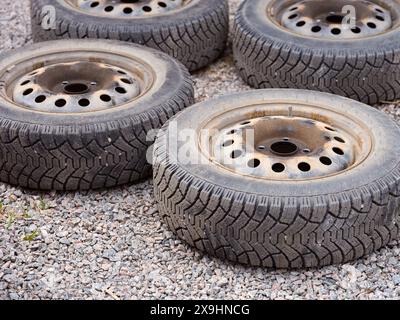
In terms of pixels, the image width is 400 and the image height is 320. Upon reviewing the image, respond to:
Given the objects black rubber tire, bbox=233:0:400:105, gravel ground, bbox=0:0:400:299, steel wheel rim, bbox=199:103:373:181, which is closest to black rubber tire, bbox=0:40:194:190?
gravel ground, bbox=0:0:400:299

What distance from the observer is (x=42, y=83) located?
17.7 feet

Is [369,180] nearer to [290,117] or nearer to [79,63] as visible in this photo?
[290,117]

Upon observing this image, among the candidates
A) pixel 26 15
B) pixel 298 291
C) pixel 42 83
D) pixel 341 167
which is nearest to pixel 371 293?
pixel 298 291

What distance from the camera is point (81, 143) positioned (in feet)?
16.0

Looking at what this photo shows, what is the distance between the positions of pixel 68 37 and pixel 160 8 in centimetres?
74

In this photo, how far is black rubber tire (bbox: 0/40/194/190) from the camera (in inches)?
192

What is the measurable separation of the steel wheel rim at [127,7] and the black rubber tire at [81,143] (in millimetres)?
1282

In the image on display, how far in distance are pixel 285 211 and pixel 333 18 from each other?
8.08 ft

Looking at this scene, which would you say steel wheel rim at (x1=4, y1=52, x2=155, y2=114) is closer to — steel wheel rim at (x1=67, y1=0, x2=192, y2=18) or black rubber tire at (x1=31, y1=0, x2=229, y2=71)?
black rubber tire at (x1=31, y1=0, x2=229, y2=71)

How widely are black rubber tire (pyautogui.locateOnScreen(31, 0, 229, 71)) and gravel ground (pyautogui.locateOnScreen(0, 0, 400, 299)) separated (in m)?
1.41

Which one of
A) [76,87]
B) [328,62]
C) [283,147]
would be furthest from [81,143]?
[328,62]

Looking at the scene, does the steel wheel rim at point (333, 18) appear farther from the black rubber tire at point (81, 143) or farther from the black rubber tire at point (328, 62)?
the black rubber tire at point (81, 143)

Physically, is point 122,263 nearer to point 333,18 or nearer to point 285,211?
point 285,211

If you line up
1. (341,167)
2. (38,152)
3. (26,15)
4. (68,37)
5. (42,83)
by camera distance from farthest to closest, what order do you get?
(26,15) → (68,37) → (42,83) → (38,152) → (341,167)
